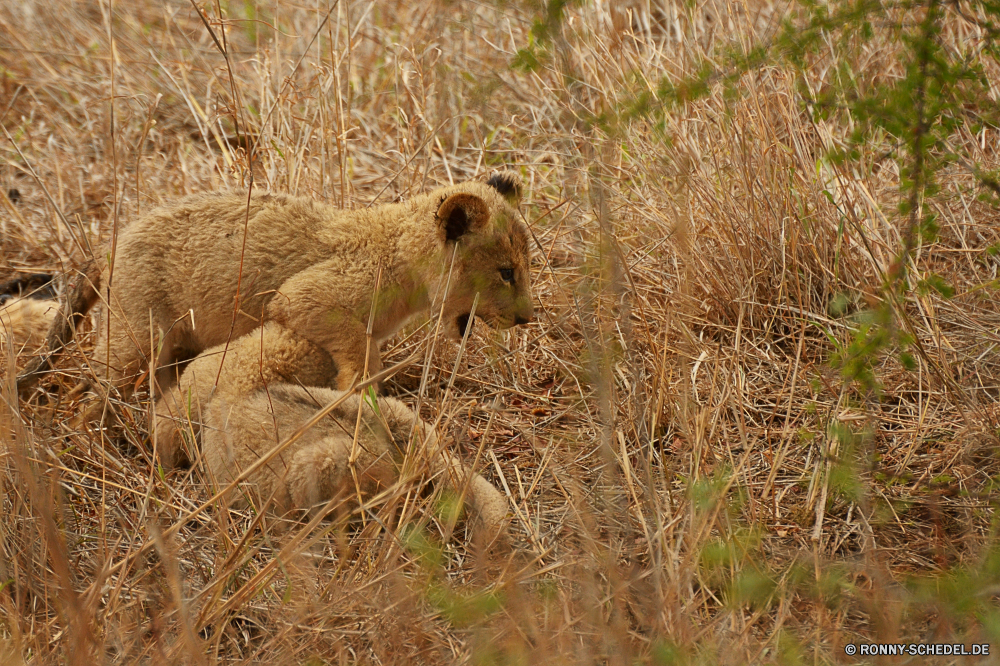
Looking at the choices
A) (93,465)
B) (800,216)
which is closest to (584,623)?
(93,465)

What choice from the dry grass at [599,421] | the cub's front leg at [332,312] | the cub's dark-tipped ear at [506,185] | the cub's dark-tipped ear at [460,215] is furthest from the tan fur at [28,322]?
the cub's dark-tipped ear at [506,185]

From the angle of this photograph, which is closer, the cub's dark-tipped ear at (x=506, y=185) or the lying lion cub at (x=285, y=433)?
the lying lion cub at (x=285, y=433)

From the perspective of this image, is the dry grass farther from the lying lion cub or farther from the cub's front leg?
the cub's front leg

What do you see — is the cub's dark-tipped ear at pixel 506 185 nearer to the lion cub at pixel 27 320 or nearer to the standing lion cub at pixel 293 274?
the standing lion cub at pixel 293 274

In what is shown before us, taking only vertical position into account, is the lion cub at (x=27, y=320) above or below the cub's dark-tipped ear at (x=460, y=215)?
below

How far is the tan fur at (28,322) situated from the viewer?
16.6 feet

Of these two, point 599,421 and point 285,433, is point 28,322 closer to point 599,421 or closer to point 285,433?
point 285,433

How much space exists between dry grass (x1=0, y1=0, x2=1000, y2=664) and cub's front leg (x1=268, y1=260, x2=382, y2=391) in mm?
396

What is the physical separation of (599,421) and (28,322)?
3354 mm

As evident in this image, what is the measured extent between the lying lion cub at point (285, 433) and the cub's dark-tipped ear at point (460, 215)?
3.28 feet

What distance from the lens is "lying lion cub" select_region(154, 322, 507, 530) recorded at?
3.79m

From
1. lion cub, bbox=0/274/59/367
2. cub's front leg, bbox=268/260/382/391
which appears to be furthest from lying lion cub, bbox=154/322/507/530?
lion cub, bbox=0/274/59/367

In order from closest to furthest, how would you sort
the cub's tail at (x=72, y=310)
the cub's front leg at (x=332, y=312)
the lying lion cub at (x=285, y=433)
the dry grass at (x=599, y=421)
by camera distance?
the dry grass at (x=599, y=421) → the lying lion cub at (x=285, y=433) → the cub's front leg at (x=332, y=312) → the cub's tail at (x=72, y=310)

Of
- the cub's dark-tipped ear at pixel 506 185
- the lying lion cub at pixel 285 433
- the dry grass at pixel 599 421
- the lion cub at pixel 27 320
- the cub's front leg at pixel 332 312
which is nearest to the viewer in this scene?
the dry grass at pixel 599 421
